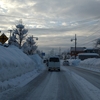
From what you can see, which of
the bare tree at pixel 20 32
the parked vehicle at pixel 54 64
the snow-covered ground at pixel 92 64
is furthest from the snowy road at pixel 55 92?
the bare tree at pixel 20 32

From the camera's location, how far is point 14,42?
214 feet

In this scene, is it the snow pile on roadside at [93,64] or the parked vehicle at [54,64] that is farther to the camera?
the snow pile on roadside at [93,64]

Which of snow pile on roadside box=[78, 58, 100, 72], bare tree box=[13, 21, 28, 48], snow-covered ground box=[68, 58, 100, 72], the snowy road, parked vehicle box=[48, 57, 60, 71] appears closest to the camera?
the snowy road

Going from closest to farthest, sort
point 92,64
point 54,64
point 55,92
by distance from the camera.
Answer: point 55,92, point 54,64, point 92,64

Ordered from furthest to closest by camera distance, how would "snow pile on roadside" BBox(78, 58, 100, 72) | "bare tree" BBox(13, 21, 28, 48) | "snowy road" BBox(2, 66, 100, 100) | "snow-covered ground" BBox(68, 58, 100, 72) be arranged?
"bare tree" BBox(13, 21, 28, 48), "snow-covered ground" BBox(68, 58, 100, 72), "snow pile on roadside" BBox(78, 58, 100, 72), "snowy road" BBox(2, 66, 100, 100)

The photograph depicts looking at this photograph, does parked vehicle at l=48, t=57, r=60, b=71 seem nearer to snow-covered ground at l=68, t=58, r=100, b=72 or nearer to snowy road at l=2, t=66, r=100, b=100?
snow-covered ground at l=68, t=58, r=100, b=72

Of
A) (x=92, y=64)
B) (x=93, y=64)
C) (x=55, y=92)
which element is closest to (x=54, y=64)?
(x=93, y=64)

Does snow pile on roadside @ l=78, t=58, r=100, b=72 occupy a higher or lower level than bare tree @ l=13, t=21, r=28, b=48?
lower

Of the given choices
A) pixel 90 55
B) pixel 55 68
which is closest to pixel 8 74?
pixel 55 68

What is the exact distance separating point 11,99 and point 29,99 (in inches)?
32.6

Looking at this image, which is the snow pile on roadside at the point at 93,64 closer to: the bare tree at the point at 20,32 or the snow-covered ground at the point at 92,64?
the snow-covered ground at the point at 92,64

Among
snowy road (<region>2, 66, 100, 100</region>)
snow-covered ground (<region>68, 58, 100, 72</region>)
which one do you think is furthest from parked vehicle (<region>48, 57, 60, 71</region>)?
snowy road (<region>2, 66, 100, 100</region>)

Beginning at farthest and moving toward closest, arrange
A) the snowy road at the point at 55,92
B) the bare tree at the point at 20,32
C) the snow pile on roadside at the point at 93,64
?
the bare tree at the point at 20,32
the snow pile on roadside at the point at 93,64
the snowy road at the point at 55,92

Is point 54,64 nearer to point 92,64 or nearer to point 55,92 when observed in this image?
point 92,64
